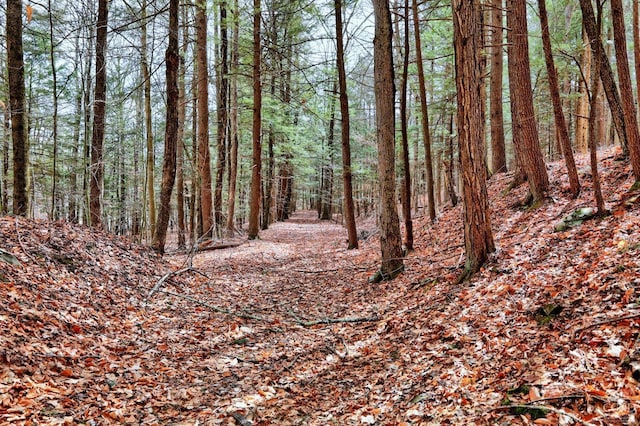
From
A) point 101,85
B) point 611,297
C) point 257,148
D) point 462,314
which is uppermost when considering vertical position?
point 101,85

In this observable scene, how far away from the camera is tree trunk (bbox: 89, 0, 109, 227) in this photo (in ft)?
33.0

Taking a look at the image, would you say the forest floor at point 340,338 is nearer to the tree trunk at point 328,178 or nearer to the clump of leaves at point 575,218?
the clump of leaves at point 575,218

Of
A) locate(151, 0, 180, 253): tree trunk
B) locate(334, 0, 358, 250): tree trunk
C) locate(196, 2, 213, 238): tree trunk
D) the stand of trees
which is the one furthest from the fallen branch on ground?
locate(334, 0, 358, 250): tree trunk

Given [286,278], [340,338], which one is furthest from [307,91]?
[340,338]

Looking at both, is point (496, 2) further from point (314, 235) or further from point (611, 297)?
point (314, 235)

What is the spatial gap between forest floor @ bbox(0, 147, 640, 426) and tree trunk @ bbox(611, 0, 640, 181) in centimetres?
67

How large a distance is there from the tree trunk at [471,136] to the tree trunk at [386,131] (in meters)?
2.04

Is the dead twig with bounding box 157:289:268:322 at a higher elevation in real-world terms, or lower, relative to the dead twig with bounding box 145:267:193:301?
lower

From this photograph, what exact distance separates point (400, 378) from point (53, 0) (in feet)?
45.1

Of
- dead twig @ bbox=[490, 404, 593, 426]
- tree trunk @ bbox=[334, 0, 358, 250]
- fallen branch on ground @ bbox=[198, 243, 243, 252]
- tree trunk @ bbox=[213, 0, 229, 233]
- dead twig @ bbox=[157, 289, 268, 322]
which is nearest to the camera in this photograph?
dead twig @ bbox=[490, 404, 593, 426]

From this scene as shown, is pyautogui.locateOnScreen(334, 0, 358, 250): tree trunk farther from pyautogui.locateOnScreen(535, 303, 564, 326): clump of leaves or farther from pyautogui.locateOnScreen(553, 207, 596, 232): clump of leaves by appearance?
pyautogui.locateOnScreen(535, 303, 564, 326): clump of leaves

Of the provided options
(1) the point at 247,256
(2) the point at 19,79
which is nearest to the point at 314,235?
(1) the point at 247,256

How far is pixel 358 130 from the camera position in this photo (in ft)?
75.5

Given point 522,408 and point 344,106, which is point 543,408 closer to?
point 522,408
